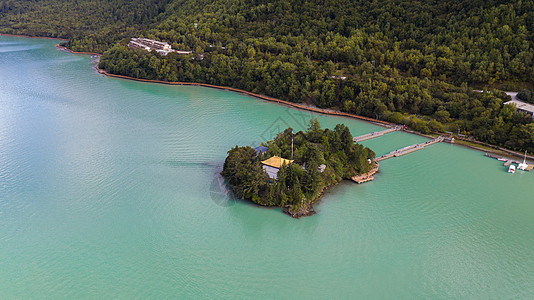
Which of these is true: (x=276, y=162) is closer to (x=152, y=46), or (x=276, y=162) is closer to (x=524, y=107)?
(x=524, y=107)

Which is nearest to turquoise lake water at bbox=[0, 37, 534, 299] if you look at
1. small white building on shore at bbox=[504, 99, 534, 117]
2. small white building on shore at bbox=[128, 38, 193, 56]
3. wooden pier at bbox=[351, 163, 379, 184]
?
wooden pier at bbox=[351, 163, 379, 184]

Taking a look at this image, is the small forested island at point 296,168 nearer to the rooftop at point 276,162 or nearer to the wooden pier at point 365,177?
the rooftop at point 276,162

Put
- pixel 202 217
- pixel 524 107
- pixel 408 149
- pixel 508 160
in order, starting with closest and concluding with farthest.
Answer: pixel 202 217 → pixel 508 160 → pixel 408 149 → pixel 524 107

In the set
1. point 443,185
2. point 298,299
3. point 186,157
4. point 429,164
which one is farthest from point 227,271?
point 429,164

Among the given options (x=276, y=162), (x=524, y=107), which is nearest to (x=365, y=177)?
(x=276, y=162)

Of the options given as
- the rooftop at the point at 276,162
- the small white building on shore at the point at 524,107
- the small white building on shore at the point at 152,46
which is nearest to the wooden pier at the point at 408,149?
the small white building on shore at the point at 524,107

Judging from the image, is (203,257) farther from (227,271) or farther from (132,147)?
(132,147)
